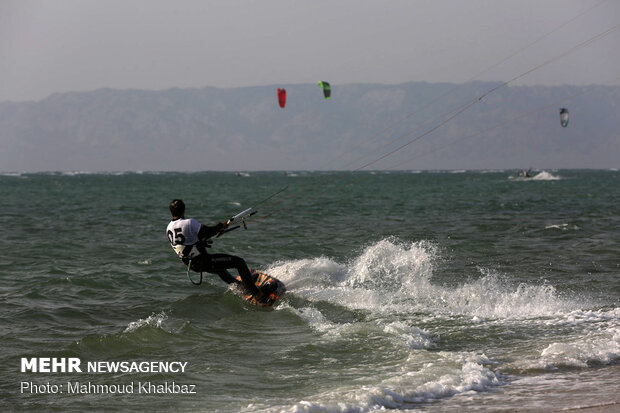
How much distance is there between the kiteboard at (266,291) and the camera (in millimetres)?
12031

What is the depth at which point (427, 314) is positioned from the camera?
10.9 meters

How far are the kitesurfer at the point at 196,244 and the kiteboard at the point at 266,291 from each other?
29 centimetres

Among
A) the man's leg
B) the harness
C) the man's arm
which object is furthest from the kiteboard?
the man's arm

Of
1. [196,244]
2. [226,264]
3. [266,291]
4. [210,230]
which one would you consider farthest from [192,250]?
[266,291]

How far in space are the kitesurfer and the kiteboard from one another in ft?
0.96

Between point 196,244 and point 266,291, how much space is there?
184 cm

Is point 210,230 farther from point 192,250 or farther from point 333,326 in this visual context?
point 333,326

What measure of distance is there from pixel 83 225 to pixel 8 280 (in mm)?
13246

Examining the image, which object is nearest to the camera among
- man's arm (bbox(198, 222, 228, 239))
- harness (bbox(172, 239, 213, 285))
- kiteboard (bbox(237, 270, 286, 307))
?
man's arm (bbox(198, 222, 228, 239))

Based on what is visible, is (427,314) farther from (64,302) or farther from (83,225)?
(83,225)

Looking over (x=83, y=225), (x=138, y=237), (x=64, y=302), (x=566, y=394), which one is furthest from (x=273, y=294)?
(x=83, y=225)

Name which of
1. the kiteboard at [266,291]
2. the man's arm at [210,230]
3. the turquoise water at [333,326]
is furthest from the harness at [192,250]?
the kiteboard at [266,291]

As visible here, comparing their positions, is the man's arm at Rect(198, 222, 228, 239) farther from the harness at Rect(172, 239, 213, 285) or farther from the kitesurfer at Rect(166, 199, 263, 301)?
the harness at Rect(172, 239, 213, 285)

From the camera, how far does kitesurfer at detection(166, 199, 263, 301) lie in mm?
10625
